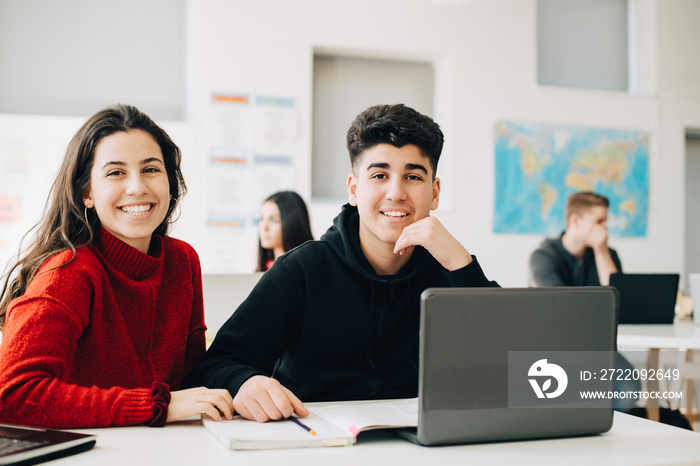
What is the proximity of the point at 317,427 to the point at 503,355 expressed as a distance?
0.95 feet

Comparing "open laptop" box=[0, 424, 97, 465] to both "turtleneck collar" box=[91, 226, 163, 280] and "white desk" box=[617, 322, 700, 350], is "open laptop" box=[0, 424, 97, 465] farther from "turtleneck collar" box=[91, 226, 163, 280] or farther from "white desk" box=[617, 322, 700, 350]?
"white desk" box=[617, 322, 700, 350]

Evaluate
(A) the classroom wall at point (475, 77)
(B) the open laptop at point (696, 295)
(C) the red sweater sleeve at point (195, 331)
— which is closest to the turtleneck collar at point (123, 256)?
(C) the red sweater sleeve at point (195, 331)

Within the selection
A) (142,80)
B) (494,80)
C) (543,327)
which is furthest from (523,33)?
(543,327)

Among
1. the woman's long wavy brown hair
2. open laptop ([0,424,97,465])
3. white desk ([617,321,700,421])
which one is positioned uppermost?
the woman's long wavy brown hair

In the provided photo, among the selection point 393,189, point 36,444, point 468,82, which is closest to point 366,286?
point 393,189

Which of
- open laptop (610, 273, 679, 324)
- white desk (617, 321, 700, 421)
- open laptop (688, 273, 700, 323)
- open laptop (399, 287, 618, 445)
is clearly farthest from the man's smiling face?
open laptop (688, 273, 700, 323)

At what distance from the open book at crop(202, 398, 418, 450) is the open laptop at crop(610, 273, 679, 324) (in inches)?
71.8

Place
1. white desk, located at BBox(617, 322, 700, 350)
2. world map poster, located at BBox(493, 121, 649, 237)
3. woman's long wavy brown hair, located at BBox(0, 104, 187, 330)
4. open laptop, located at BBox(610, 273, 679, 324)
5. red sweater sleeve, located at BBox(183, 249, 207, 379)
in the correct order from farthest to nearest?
world map poster, located at BBox(493, 121, 649, 237)
open laptop, located at BBox(610, 273, 679, 324)
white desk, located at BBox(617, 322, 700, 350)
red sweater sleeve, located at BBox(183, 249, 207, 379)
woman's long wavy brown hair, located at BBox(0, 104, 187, 330)

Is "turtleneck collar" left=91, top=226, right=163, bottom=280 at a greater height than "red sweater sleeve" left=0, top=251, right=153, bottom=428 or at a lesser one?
greater

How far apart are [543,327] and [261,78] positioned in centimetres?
375

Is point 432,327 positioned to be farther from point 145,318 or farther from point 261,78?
point 261,78

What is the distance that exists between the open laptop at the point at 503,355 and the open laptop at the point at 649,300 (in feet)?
5.97

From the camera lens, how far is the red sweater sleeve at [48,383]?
1024 mm

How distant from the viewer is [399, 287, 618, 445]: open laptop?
0.91 m
